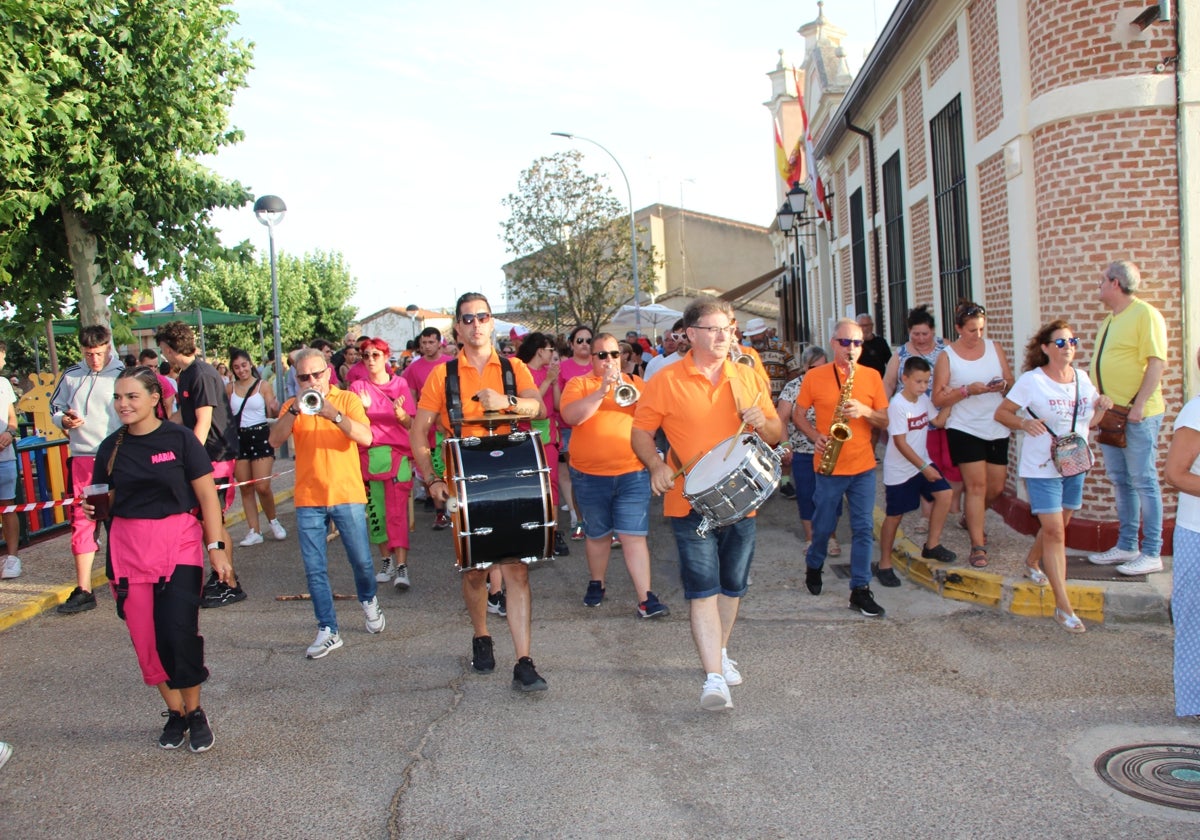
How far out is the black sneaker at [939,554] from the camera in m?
6.90

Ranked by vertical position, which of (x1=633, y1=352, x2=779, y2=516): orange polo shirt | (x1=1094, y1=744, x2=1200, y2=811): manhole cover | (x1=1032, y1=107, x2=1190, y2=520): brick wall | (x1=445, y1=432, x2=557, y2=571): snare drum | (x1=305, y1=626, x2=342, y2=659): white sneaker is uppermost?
(x1=1032, y1=107, x2=1190, y2=520): brick wall

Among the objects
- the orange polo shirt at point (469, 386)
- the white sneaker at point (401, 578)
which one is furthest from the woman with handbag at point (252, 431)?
the orange polo shirt at point (469, 386)

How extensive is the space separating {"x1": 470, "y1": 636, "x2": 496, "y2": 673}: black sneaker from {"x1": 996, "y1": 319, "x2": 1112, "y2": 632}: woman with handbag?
330cm

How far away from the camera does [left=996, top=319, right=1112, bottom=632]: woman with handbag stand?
578cm

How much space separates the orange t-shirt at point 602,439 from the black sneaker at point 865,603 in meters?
1.61

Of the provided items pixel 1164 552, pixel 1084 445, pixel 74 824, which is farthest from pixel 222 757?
pixel 1164 552

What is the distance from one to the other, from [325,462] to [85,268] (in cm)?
1001

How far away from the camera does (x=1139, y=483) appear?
6527 millimetres

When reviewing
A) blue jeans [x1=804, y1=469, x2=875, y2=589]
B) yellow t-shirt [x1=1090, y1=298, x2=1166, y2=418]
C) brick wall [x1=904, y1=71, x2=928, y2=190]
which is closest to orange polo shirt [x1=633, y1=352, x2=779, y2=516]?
blue jeans [x1=804, y1=469, x2=875, y2=589]

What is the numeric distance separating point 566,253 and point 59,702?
101 feet

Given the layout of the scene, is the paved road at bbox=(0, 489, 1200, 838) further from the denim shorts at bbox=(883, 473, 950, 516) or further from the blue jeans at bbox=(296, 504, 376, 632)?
the denim shorts at bbox=(883, 473, 950, 516)

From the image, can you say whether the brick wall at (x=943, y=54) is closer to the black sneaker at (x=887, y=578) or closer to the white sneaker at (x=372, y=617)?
the black sneaker at (x=887, y=578)

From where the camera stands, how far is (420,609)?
688 centimetres

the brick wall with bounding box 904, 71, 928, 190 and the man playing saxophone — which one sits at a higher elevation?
the brick wall with bounding box 904, 71, 928, 190
